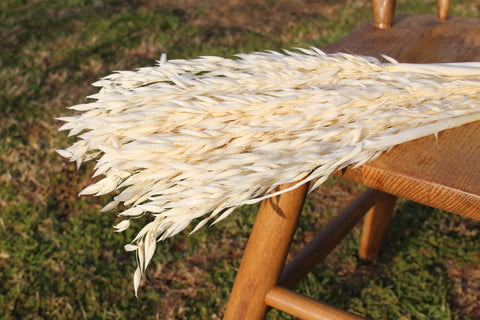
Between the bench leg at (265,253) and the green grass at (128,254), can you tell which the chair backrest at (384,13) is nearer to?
the bench leg at (265,253)

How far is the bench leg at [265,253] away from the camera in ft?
2.38

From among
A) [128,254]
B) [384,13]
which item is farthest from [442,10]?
[128,254]

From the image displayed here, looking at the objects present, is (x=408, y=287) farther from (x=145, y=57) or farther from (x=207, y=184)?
(x=145, y=57)

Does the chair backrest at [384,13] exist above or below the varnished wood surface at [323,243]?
above

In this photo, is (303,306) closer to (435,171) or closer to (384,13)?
(435,171)

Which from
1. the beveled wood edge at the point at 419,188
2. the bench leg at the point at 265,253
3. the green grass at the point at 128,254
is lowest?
the green grass at the point at 128,254

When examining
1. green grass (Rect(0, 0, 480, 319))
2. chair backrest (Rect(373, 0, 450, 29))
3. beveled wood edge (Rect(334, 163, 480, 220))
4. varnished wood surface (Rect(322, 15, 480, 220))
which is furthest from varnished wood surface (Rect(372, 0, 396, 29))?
green grass (Rect(0, 0, 480, 319))

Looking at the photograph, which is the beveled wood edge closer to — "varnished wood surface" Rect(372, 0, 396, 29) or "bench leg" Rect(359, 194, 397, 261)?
"varnished wood surface" Rect(372, 0, 396, 29)

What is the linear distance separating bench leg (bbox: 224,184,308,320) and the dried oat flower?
0.10 m

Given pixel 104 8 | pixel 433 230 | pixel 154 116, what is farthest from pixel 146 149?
pixel 104 8

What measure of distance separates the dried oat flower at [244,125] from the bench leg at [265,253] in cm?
10

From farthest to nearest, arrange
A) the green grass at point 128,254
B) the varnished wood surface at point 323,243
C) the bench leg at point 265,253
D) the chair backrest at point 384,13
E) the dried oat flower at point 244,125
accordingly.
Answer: the green grass at point 128,254, the chair backrest at point 384,13, the varnished wood surface at point 323,243, the bench leg at point 265,253, the dried oat flower at point 244,125

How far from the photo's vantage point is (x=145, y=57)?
2.45 metres

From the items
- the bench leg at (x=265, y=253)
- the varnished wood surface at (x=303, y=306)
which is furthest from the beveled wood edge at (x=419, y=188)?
the varnished wood surface at (x=303, y=306)
